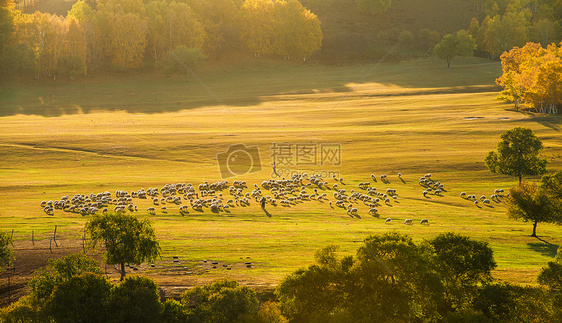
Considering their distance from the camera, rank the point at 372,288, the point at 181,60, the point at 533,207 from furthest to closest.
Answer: the point at 181,60 < the point at 533,207 < the point at 372,288

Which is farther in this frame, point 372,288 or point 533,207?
point 533,207

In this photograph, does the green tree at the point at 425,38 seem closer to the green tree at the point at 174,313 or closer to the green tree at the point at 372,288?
the green tree at the point at 372,288

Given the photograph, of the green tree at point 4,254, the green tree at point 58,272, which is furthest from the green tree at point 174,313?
the green tree at point 4,254

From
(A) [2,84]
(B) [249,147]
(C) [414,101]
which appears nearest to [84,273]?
(B) [249,147]

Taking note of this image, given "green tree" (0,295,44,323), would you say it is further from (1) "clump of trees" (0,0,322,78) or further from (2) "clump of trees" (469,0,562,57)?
(2) "clump of trees" (469,0,562,57)

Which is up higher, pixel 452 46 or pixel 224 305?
pixel 452 46

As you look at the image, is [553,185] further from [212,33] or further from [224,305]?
[212,33]

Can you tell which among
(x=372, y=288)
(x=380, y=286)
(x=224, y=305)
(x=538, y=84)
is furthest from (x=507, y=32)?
(x=224, y=305)
